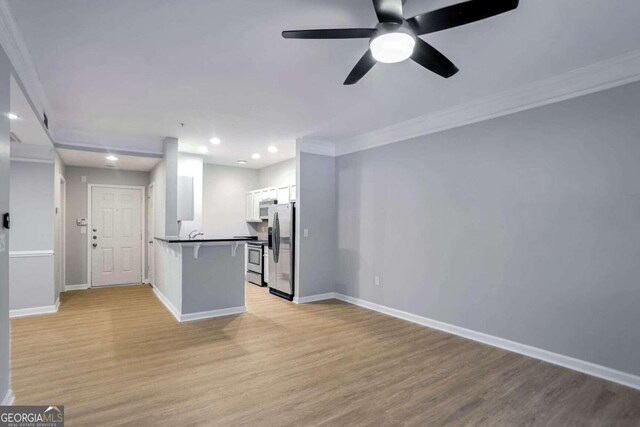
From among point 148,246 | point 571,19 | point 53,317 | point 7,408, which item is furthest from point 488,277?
point 148,246

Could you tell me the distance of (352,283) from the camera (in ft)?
17.7

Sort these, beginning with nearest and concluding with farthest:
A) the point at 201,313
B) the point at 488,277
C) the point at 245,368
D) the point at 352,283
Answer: the point at 245,368, the point at 488,277, the point at 201,313, the point at 352,283

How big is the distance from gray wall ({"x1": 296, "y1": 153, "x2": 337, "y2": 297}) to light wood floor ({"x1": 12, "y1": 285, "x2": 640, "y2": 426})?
121 cm

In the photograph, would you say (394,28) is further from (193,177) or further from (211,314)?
(193,177)

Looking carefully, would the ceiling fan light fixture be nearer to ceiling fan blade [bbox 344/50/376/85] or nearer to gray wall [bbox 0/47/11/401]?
ceiling fan blade [bbox 344/50/376/85]

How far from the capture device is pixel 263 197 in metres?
7.25

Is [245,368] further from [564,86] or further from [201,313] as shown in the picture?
[564,86]

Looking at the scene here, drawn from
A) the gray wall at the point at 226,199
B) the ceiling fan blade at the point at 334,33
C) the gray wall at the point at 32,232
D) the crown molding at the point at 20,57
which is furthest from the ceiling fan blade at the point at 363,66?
the gray wall at the point at 226,199

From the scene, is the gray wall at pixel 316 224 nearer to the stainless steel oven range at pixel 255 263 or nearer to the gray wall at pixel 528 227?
the gray wall at pixel 528 227

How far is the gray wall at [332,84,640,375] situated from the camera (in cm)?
282

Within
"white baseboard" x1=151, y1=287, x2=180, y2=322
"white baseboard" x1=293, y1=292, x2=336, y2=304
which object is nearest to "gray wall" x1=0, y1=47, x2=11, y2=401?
"white baseboard" x1=151, y1=287, x2=180, y2=322

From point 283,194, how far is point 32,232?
3.90m

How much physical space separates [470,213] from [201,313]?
3709mm

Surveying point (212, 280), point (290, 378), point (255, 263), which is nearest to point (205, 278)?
point (212, 280)
